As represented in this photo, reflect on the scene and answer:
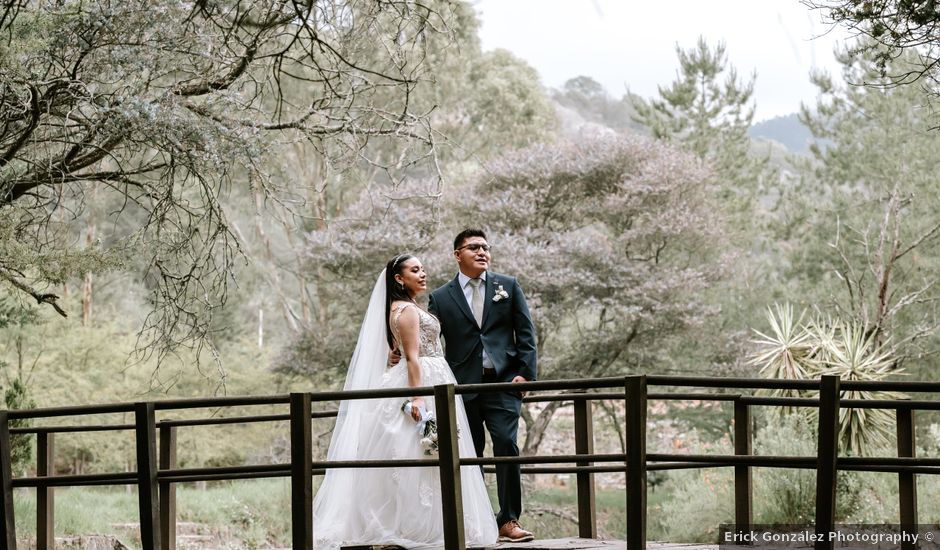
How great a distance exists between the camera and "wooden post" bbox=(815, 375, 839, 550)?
515 centimetres

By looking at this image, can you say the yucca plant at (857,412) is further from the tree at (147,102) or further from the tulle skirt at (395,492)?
the tulle skirt at (395,492)

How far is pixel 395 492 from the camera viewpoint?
621cm

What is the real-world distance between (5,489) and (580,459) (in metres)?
3.34

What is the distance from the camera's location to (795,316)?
917 inches

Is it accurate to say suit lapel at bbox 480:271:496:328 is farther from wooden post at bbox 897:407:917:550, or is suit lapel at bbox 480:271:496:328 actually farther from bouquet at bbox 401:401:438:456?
wooden post at bbox 897:407:917:550

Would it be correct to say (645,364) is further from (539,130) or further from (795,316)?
(539,130)

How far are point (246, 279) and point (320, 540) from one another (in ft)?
76.9

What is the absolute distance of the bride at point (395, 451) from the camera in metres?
6.16

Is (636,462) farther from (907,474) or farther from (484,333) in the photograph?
(907,474)

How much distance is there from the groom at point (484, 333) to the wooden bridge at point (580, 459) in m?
0.45

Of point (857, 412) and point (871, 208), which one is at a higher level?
point (871, 208)

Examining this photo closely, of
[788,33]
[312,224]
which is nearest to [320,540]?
[788,33]

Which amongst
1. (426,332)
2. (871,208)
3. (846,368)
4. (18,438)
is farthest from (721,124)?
(426,332)

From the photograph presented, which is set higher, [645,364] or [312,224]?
[312,224]
